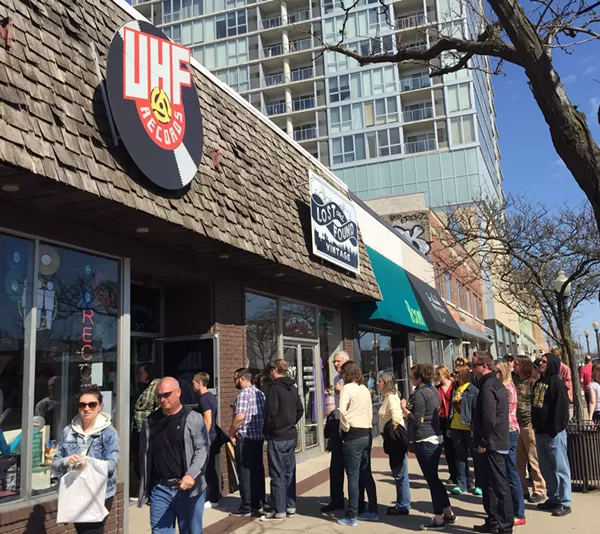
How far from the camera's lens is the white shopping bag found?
4.05 meters

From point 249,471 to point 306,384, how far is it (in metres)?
4.40

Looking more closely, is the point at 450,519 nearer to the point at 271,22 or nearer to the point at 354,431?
the point at 354,431

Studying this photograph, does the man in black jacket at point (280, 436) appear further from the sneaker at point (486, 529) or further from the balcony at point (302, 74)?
the balcony at point (302, 74)

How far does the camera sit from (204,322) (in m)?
8.23

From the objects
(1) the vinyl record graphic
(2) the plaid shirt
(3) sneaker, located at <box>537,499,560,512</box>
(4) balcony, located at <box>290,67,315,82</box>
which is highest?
(4) balcony, located at <box>290,67,315,82</box>

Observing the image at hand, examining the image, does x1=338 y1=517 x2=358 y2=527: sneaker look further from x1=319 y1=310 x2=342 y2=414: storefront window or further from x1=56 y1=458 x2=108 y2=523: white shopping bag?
x1=319 y1=310 x2=342 y2=414: storefront window

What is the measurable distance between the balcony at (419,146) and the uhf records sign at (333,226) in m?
40.4

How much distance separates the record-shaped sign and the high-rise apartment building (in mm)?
39419

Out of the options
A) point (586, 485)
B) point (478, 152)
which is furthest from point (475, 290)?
point (586, 485)

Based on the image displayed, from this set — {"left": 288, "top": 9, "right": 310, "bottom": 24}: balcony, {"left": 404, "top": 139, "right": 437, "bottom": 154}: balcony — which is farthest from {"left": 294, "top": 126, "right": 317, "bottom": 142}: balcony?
{"left": 288, "top": 9, "right": 310, "bottom": 24}: balcony

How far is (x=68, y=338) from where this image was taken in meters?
5.91

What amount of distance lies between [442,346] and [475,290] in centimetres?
848

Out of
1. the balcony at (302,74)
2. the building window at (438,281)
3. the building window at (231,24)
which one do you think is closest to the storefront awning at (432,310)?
the building window at (438,281)

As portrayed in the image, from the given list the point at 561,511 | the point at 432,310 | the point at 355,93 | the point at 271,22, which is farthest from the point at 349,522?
the point at 271,22
